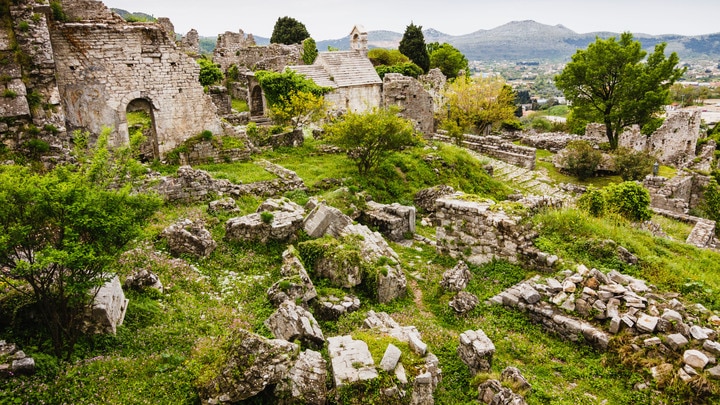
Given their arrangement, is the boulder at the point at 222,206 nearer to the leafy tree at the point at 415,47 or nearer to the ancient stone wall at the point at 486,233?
the ancient stone wall at the point at 486,233

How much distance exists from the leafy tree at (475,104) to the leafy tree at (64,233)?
2536 centimetres

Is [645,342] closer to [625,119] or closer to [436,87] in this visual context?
[625,119]

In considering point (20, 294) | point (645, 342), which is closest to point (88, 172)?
point (20, 294)

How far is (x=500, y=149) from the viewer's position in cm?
2803

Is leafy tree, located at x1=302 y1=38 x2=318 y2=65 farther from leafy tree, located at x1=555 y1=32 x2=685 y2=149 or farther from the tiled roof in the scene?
leafy tree, located at x1=555 y1=32 x2=685 y2=149

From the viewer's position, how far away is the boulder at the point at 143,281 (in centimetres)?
891

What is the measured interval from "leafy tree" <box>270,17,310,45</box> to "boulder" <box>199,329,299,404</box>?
4914 centimetres

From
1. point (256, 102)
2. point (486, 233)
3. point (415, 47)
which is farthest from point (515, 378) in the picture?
point (415, 47)

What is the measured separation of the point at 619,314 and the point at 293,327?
6094mm

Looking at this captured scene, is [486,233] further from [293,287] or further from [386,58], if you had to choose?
[386,58]

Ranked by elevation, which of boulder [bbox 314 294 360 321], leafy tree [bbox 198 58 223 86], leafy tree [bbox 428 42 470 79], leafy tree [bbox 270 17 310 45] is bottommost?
boulder [bbox 314 294 360 321]

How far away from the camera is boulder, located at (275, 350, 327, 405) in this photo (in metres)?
6.54

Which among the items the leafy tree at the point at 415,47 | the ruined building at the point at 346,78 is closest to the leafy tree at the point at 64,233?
the ruined building at the point at 346,78

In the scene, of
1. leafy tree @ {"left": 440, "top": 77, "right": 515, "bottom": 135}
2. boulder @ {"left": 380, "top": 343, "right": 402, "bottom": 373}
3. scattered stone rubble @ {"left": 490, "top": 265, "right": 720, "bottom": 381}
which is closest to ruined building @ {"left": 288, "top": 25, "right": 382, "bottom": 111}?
leafy tree @ {"left": 440, "top": 77, "right": 515, "bottom": 135}
